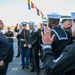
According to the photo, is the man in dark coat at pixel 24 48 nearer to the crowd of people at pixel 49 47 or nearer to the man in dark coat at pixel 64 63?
the crowd of people at pixel 49 47

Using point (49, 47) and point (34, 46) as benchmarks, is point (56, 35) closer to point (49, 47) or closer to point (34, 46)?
point (49, 47)

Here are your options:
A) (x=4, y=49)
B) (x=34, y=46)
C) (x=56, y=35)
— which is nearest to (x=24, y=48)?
(x=34, y=46)

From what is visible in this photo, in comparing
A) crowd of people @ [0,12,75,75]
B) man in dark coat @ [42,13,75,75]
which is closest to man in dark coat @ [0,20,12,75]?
crowd of people @ [0,12,75,75]

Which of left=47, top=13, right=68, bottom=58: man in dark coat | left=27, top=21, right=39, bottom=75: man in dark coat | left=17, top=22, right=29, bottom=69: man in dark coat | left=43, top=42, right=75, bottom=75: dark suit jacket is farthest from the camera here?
left=17, top=22, right=29, bottom=69: man in dark coat

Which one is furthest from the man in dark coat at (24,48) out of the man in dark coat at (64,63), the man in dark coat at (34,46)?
the man in dark coat at (64,63)

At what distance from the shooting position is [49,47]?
9.09 ft

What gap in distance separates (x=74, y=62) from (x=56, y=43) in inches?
77.8

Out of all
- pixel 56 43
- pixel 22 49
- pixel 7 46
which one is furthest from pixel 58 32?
pixel 22 49

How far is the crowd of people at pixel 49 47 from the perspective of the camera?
2.35m

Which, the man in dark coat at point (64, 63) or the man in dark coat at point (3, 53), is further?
the man in dark coat at point (3, 53)

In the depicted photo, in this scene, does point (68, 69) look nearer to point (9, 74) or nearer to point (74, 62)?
point (74, 62)

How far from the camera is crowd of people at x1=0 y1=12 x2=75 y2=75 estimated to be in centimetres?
235

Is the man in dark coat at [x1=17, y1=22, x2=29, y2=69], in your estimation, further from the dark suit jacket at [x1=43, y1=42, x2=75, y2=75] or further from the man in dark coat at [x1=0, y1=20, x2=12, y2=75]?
the dark suit jacket at [x1=43, y1=42, x2=75, y2=75]

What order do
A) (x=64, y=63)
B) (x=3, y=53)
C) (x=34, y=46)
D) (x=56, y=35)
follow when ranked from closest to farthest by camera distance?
(x=64, y=63) < (x=56, y=35) < (x=3, y=53) < (x=34, y=46)
